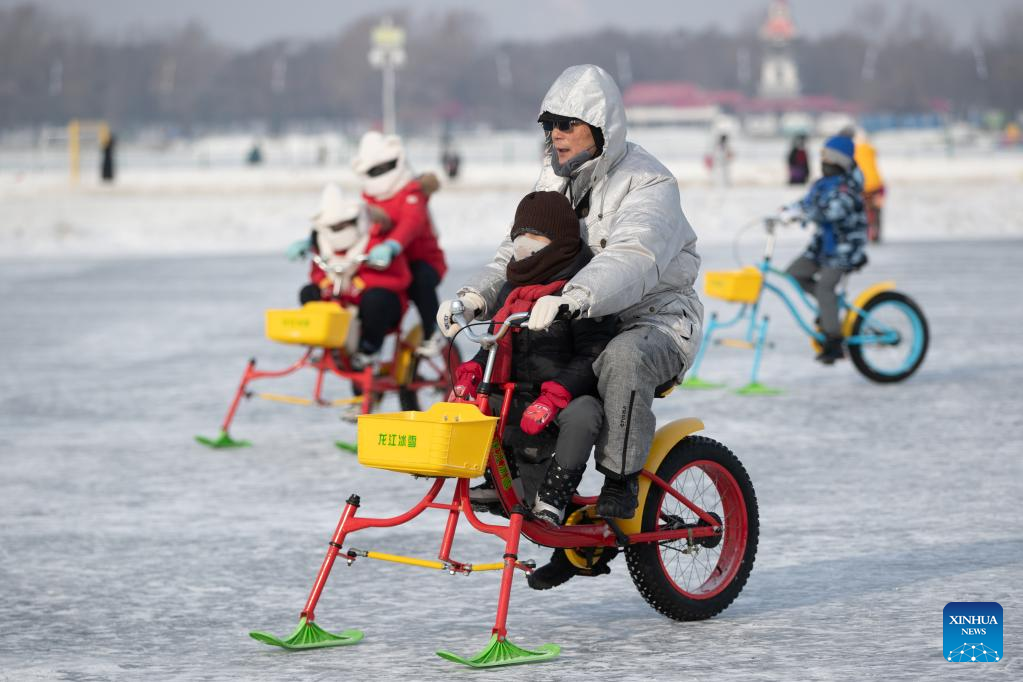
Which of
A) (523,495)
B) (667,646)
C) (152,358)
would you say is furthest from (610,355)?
(152,358)

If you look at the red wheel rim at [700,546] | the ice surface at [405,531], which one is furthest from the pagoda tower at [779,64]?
the red wheel rim at [700,546]

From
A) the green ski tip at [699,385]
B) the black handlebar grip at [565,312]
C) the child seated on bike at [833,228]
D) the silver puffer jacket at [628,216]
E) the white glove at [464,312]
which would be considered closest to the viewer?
the black handlebar grip at [565,312]

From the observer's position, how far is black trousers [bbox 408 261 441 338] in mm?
9969

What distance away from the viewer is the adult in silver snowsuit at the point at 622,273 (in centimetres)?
497

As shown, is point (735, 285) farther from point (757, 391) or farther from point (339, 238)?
point (339, 238)

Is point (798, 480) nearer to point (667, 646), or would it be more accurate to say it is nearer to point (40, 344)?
point (667, 646)

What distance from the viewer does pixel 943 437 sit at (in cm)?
924

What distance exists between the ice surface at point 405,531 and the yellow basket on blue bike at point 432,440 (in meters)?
0.62

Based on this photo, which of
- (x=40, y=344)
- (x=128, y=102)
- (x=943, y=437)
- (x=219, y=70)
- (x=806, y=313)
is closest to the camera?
(x=943, y=437)

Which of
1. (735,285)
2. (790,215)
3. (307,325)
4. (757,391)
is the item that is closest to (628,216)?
(307,325)

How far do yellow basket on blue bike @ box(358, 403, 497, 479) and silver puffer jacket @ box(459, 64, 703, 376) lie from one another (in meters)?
0.59

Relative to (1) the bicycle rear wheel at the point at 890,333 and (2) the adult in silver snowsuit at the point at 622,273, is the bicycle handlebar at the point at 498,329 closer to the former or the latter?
(2) the adult in silver snowsuit at the point at 622,273

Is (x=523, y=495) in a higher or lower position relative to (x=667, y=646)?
higher

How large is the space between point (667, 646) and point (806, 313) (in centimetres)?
1268
